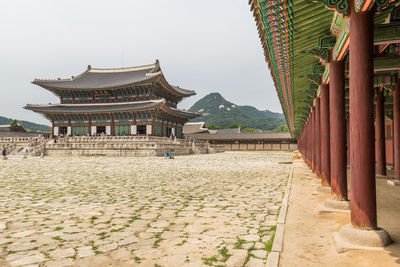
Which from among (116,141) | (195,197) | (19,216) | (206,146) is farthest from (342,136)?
(206,146)

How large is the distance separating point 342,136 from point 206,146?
142 ft

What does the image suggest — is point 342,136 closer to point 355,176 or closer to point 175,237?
point 355,176

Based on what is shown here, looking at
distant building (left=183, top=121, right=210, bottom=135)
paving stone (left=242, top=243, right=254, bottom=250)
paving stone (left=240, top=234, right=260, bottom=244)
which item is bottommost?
paving stone (left=240, top=234, right=260, bottom=244)

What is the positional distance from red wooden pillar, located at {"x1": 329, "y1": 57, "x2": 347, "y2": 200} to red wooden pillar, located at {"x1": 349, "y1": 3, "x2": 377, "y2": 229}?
2.19 meters

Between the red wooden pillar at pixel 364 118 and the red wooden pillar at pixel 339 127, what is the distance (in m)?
2.19

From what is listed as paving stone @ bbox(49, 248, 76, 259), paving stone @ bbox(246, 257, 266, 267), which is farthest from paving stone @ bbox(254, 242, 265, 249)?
paving stone @ bbox(49, 248, 76, 259)

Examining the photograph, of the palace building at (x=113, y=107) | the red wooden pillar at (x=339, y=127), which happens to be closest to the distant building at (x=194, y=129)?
the palace building at (x=113, y=107)

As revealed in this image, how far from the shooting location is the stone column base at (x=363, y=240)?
13.6 feet

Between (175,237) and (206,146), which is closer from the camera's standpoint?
(175,237)

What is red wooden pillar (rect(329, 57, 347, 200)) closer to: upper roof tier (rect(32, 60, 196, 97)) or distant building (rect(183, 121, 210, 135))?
upper roof tier (rect(32, 60, 196, 97))

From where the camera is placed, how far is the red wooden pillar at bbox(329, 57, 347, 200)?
652cm

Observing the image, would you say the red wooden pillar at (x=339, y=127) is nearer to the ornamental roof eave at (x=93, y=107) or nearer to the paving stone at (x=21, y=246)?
the paving stone at (x=21, y=246)

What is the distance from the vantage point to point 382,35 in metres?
5.44

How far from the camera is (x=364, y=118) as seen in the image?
14.3 feet
